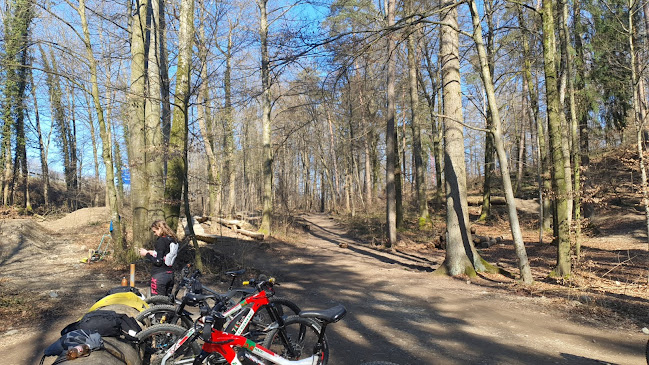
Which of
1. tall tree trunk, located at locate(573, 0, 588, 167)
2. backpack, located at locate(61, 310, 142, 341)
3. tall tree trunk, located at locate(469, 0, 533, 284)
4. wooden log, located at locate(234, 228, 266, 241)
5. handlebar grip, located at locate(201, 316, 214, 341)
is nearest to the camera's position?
backpack, located at locate(61, 310, 142, 341)

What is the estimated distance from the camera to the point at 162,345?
14.2 ft

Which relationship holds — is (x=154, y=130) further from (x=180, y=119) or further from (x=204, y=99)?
(x=204, y=99)

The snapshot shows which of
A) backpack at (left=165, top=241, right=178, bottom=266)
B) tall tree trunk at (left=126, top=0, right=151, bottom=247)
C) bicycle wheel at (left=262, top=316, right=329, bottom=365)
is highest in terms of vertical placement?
tall tree trunk at (left=126, top=0, right=151, bottom=247)

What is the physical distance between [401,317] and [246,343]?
3.91 m

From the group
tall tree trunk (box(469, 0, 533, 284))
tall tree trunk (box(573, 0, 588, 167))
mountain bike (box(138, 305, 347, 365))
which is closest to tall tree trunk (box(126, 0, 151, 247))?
mountain bike (box(138, 305, 347, 365))

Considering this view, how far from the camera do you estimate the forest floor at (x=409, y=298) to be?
523cm

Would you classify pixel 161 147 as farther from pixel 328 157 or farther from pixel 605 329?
pixel 328 157

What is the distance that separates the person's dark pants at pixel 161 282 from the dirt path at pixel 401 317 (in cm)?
147

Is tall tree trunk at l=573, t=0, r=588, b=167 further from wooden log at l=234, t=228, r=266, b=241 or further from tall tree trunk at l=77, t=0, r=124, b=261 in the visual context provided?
Result: tall tree trunk at l=77, t=0, r=124, b=261

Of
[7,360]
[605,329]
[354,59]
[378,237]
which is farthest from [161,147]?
[378,237]

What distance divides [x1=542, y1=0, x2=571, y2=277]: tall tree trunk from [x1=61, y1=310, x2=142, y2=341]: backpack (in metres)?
9.15

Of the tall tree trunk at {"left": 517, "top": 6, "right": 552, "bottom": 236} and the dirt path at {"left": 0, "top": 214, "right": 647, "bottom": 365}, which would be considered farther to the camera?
the tall tree trunk at {"left": 517, "top": 6, "right": 552, "bottom": 236}

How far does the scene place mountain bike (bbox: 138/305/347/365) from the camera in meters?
3.35

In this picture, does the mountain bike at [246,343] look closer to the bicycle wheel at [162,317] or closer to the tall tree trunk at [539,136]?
the bicycle wheel at [162,317]
